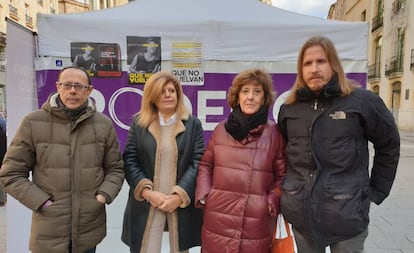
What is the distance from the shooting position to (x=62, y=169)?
1.73 metres

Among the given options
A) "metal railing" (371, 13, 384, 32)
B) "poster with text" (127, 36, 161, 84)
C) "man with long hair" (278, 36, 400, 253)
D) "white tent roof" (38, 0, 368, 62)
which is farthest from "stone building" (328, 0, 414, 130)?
"man with long hair" (278, 36, 400, 253)

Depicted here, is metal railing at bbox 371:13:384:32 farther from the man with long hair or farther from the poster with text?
the man with long hair

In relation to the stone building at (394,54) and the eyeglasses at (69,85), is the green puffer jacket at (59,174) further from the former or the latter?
the stone building at (394,54)

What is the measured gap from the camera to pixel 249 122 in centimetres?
178

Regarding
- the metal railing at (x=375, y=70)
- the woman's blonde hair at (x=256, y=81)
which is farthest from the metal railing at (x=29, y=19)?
the woman's blonde hair at (x=256, y=81)

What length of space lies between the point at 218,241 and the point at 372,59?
2686cm

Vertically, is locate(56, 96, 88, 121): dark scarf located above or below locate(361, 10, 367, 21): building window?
below

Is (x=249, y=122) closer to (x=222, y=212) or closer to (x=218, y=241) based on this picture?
(x=222, y=212)

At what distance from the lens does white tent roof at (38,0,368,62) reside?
2725mm

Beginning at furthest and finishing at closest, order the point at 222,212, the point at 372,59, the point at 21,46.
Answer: the point at 372,59
the point at 21,46
the point at 222,212

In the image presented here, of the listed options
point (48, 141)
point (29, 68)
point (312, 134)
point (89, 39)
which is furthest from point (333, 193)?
point (29, 68)

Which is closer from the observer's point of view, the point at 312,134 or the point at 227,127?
the point at 312,134

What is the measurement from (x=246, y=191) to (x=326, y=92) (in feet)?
2.30

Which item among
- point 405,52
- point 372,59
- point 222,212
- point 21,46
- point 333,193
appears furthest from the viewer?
point 372,59
